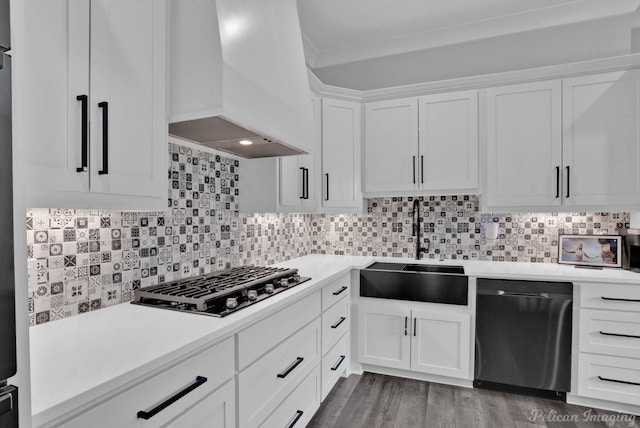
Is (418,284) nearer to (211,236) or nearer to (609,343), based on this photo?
(609,343)

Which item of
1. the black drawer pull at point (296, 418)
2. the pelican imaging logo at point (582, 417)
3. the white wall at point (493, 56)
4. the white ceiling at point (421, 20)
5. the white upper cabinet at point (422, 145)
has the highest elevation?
the white ceiling at point (421, 20)

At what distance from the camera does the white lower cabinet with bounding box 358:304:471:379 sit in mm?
2512

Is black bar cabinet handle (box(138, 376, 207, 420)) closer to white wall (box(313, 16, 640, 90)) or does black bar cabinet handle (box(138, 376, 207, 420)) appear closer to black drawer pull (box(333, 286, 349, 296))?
black drawer pull (box(333, 286, 349, 296))

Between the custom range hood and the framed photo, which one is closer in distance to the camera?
the custom range hood

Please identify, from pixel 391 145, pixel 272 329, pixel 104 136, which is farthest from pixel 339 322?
pixel 104 136

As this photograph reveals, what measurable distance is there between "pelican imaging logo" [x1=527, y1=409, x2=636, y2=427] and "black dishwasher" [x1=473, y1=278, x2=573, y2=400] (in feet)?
0.50

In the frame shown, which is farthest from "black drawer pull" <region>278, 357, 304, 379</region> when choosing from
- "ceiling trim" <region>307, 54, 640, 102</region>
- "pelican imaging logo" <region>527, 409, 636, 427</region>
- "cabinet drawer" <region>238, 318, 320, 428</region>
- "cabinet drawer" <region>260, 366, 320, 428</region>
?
"ceiling trim" <region>307, 54, 640, 102</region>

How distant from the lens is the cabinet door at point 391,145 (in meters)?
2.89

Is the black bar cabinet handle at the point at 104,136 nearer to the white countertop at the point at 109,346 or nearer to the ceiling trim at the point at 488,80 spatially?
the white countertop at the point at 109,346

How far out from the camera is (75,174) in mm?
1041

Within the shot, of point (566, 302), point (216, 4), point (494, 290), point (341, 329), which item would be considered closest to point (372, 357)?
point (341, 329)

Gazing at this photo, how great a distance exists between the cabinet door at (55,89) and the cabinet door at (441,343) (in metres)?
2.28

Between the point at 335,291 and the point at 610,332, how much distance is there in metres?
1.75

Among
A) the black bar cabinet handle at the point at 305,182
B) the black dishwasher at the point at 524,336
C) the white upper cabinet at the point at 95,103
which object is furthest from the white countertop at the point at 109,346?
the black dishwasher at the point at 524,336
